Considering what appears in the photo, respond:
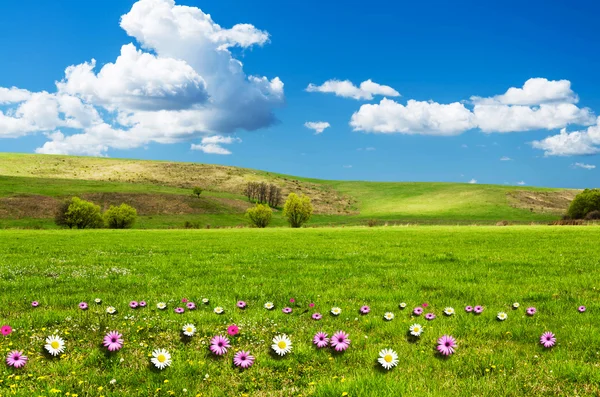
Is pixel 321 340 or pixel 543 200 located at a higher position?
pixel 543 200

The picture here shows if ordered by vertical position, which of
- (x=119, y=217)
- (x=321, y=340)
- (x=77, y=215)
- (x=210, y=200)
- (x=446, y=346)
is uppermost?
Answer: (x=210, y=200)

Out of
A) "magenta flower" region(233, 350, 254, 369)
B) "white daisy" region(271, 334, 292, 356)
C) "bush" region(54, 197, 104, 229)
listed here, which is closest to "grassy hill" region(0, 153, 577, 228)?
"bush" region(54, 197, 104, 229)

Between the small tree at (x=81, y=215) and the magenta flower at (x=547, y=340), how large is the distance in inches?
3524

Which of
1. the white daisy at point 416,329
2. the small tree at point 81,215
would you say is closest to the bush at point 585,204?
the small tree at point 81,215

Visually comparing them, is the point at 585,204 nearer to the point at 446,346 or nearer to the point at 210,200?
the point at 210,200

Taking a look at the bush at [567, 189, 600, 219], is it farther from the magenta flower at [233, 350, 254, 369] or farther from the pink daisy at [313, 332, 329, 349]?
the magenta flower at [233, 350, 254, 369]

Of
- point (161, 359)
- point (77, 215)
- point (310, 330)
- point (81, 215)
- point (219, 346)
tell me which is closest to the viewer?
point (161, 359)

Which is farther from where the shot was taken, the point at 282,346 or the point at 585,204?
the point at 585,204

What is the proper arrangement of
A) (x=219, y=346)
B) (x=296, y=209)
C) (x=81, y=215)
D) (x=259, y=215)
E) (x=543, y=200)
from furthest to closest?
(x=543, y=200)
(x=259, y=215)
(x=296, y=209)
(x=81, y=215)
(x=219, y=346)

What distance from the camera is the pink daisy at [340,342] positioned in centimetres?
708

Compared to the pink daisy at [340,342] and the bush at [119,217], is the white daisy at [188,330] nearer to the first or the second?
the pink daisy at [340,342]

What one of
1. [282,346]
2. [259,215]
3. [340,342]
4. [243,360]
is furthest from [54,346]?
[259,215]

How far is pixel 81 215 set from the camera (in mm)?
84188

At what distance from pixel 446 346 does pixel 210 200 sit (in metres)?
140
